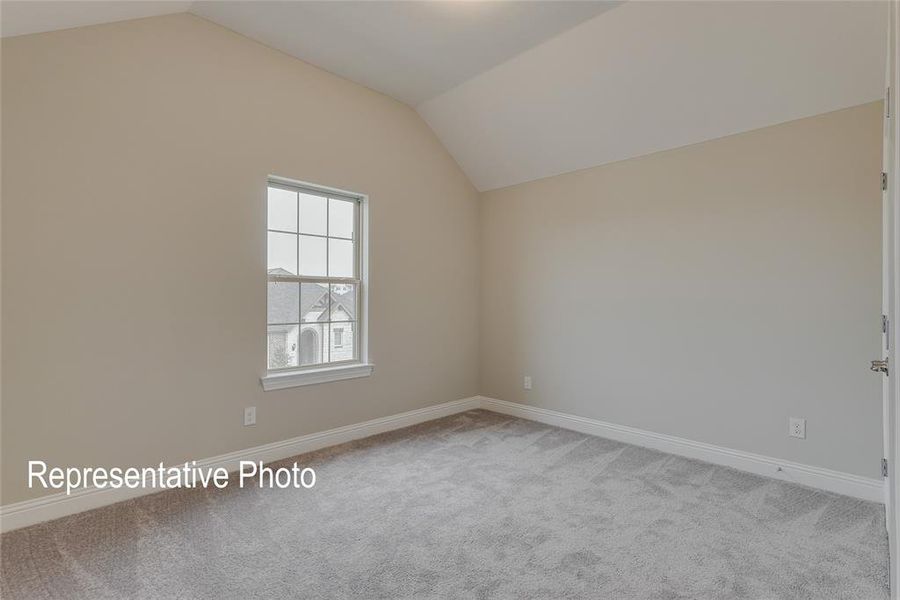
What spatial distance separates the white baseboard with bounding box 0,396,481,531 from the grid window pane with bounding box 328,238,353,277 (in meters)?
1.22

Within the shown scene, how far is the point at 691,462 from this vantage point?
3.04 metres

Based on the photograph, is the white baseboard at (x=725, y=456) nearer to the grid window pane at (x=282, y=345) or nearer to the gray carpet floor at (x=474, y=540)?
the gray carpet floor at (x=474, y=540)

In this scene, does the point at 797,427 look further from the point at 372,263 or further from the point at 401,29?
the point at 401,29

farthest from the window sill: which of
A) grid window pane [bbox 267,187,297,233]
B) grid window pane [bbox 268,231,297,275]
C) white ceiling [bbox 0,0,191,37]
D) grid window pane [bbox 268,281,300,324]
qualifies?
white ceiling [bbox 0,0,191,37]

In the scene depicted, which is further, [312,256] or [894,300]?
[312,256]

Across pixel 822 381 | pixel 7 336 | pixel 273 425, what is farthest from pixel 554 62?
pixel 7 336

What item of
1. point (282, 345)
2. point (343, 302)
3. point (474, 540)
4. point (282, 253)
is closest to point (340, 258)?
point (343, 302)

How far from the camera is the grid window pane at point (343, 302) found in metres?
3.47

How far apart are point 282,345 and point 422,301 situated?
1.32 m

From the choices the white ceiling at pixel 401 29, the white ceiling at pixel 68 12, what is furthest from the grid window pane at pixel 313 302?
the white ceiling at pixel 68 12

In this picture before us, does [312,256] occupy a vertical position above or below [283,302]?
above

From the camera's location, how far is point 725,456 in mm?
2988

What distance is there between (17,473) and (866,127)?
4.83 metres

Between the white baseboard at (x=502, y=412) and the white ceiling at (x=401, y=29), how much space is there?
272 cm
